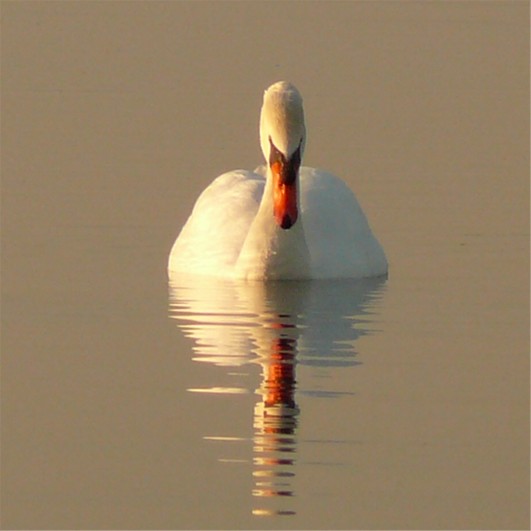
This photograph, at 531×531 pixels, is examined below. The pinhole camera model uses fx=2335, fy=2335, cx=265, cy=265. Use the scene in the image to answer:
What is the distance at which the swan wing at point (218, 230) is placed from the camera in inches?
822

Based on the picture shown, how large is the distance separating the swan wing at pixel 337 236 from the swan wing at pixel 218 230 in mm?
597

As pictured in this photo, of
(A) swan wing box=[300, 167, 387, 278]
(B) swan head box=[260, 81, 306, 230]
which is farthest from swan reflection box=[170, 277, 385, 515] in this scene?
(B) swan head box=[260, 81, 306, 230]

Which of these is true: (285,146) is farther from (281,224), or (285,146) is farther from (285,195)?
(281,224)

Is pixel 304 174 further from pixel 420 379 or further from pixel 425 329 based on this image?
pixel 420 379

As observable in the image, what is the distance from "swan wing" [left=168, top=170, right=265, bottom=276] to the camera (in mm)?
20875

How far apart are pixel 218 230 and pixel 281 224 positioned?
1645 millimetres

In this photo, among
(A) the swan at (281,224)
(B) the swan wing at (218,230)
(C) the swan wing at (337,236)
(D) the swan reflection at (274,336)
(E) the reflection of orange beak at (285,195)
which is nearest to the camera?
(D) the swan reflection at (274,336)

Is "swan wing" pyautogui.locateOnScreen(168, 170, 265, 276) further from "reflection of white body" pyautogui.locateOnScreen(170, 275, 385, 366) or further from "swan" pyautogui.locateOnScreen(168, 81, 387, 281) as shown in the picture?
"reflection of white body" pyautogui.locateOnScreen(170, 275, 385, 366)

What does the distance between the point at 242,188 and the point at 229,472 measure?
9189mm

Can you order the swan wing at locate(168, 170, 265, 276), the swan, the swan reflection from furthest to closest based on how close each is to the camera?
the swan wing at locate(168, 170, 265, 276), the swan, the swan reflection

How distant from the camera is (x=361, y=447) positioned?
526 inches

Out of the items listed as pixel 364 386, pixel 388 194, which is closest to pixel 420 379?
pixel 364 386

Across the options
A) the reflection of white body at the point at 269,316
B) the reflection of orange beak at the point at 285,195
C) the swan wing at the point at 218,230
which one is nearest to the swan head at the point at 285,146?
the reflection of orange beak at the point at 285,195

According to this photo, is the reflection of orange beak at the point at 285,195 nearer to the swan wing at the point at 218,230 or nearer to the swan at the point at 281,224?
the swan at the point at 281,224
